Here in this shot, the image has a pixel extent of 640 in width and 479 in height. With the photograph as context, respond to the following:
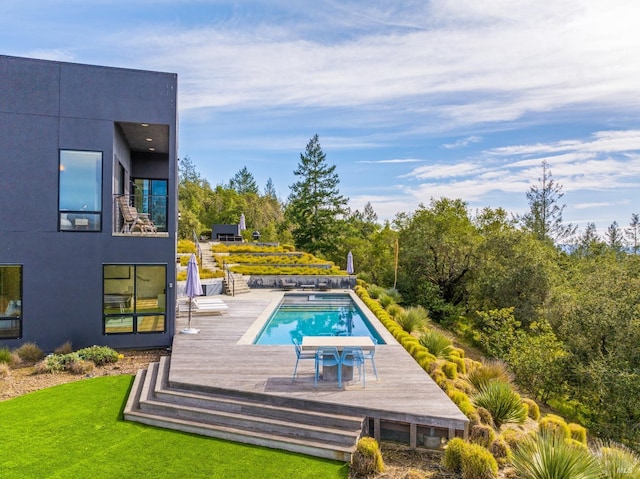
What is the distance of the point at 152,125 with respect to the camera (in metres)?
11.5

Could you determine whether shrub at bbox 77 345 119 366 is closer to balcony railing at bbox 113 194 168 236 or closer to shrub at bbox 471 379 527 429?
balcony railing at bbox 113 194 168 236

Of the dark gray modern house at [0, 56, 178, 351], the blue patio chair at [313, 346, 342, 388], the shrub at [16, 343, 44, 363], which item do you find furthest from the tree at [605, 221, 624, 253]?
the shrub at [16, 343, 44, 363]

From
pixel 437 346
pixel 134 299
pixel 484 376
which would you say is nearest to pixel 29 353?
pixel 134 299

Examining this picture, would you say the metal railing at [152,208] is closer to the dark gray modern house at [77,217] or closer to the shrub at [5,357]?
the dark gray modern house at [77,217]

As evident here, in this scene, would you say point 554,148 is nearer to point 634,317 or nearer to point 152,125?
point 634,317

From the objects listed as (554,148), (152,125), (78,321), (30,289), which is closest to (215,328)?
(78,321)

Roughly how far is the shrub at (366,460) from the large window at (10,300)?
9454 mm

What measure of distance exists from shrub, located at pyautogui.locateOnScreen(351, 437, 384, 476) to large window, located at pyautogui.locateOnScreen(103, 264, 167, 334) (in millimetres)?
7537

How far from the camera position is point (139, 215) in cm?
1189

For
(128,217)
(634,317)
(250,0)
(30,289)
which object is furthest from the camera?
(250,0)

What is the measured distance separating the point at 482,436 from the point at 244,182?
2648 inches

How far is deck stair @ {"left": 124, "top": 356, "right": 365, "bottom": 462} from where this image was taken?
5.91 m

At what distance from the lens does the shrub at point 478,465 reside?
198 inches

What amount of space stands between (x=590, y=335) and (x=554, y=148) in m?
25.7
